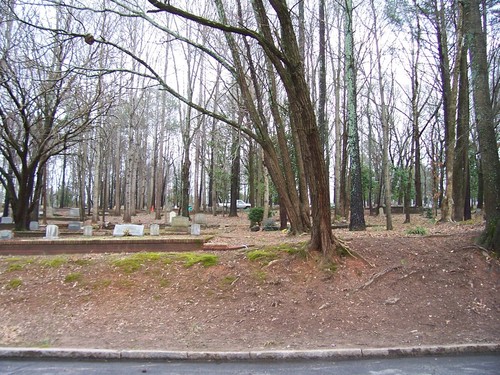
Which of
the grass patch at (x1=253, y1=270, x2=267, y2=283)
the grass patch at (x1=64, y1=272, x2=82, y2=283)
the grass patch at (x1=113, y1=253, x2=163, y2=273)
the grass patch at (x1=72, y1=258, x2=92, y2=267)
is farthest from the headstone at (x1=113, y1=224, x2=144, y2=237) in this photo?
the grass patch at (x1=253, y1=270, x2=267, y2=283)

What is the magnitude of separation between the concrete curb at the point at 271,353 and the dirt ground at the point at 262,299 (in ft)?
0.79

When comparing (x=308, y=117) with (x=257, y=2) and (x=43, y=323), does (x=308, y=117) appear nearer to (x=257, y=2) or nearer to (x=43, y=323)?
(x=257, y=2)

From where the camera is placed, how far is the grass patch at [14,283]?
7852 millimetres

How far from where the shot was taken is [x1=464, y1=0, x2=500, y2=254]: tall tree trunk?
26.0 feet

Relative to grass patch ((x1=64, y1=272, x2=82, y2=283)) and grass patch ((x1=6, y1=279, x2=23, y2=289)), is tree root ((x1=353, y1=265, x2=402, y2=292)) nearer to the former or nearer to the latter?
grass patch ((x1=64, y1=272, x2=82, y2=283))

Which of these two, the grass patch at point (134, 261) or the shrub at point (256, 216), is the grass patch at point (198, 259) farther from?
the shrub at point (256, 216)

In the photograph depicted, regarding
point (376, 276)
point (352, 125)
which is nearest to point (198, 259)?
point (376, 276)

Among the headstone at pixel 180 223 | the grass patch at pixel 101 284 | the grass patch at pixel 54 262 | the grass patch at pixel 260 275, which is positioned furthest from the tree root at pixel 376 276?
the headstone at pixel 180 223

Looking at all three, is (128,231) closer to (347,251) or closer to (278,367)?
(347,251)

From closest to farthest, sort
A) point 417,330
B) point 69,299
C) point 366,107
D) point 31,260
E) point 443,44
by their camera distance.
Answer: point 417,330
point 69,299
point 31,260
point 443,44
point 366,107

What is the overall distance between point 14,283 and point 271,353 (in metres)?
5.67

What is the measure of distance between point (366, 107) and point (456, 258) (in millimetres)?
29494

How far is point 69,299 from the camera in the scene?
24.3 ft

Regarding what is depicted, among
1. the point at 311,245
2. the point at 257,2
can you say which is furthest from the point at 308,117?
the point at 257,2
